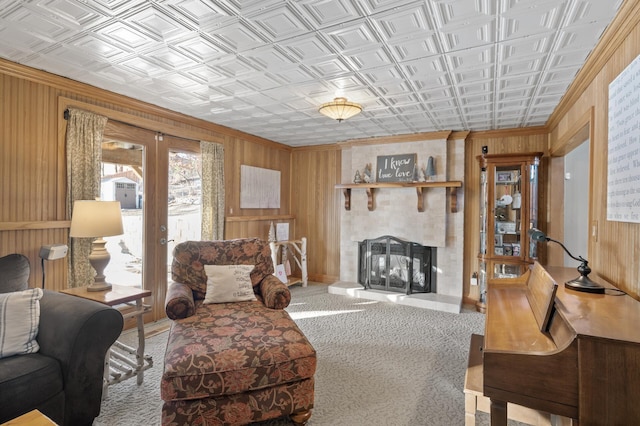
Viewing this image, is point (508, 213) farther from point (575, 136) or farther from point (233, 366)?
point (233, 366)

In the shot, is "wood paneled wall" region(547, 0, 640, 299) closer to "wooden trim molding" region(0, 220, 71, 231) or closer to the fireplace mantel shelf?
the fireplace mantel shelf

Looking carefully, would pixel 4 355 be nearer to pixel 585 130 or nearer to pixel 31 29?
pixel 31 29

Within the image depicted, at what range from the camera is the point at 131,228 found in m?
3.47

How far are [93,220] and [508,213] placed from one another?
4450 millimetres

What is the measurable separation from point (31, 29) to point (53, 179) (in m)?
1.24

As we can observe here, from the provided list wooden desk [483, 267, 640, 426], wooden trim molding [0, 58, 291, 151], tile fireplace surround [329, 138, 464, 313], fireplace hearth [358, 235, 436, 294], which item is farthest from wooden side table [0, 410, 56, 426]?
fireplace hearth [358, 235, 436, 294]

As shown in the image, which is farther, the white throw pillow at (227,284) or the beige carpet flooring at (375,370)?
the white throw pillow at (227,284)

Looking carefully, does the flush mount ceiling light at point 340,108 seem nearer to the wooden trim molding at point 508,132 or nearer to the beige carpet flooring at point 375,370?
the wooden trim molding at point 508,132

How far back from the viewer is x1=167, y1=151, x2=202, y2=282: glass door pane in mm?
3863

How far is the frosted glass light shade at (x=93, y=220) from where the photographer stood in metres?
2.43

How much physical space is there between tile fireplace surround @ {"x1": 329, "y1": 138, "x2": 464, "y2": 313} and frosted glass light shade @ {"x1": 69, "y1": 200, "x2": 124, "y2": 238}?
330 centimetres

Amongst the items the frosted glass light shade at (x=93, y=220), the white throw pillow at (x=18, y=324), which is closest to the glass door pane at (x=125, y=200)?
the frosted glass light shade at (x=93, y=220)

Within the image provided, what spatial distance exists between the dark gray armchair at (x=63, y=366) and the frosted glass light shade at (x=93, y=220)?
A: 0.57 meters

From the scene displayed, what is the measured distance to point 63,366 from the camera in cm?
174
